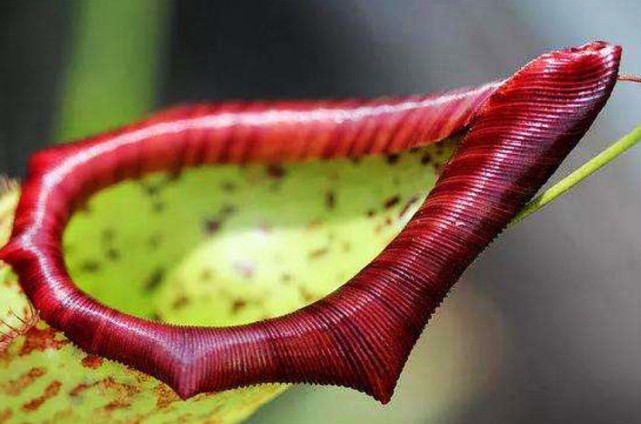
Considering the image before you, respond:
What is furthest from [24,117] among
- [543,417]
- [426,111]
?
[426,111]

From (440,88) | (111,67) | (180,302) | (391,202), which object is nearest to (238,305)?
(180,302)

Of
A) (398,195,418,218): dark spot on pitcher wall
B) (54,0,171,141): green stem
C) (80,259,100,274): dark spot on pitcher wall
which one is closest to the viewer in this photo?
(398,195,418,218): dark spot on pitcher wall

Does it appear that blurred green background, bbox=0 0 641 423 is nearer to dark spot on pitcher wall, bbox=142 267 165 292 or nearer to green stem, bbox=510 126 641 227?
dark spot on pitcher wall, bbox=142 267 165 292

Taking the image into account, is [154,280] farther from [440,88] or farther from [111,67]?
[440,88]

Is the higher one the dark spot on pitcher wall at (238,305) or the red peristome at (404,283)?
the red peristome at (404,283)

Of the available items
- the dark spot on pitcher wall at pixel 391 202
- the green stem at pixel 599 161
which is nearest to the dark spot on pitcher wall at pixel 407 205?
the dark spot on pitcher wall at pixel 391 202

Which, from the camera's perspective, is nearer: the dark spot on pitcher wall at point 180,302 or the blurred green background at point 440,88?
the dark spot on pitcher wall at point 180,302

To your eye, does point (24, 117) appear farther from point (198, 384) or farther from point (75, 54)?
point (198, 384)

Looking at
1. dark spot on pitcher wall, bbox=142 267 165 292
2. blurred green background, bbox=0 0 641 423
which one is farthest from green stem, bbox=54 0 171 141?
dark spot on pitcher wall, bbox=142 267 165 292

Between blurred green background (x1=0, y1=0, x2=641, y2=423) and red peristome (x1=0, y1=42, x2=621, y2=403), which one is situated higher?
red peristome (x1=0, y1=42, x2=621, y2=403)

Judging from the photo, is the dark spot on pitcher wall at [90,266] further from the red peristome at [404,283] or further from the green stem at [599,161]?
the green stem at [599,161]

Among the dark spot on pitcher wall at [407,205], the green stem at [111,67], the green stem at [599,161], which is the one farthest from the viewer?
the green stem at [111,67]
